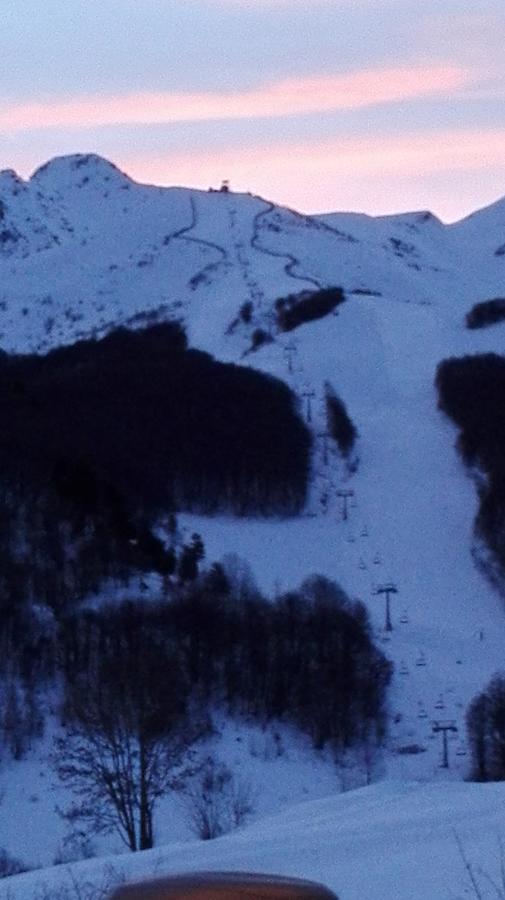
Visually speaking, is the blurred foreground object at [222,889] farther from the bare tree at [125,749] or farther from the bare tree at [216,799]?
the bare tree at [125,749]

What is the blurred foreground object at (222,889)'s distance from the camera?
279 centimetres

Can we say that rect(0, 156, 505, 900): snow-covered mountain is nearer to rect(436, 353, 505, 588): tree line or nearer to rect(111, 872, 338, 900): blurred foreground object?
rect(436, 353, 505, 588): tree line

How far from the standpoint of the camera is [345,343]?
49156 millimetres

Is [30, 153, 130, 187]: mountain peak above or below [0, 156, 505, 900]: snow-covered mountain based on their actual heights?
above

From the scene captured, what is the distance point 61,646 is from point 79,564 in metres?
2.65

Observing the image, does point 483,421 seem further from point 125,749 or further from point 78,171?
point 78,171

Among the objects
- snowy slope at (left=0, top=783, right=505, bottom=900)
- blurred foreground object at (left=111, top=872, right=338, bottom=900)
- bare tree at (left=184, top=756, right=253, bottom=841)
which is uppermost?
blurred foreground object at (left=111, top=872, right=338, bottom=900)

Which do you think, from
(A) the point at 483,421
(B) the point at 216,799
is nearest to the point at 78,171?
(A) the point at 483,421

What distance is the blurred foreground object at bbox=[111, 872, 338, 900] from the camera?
2793 mm

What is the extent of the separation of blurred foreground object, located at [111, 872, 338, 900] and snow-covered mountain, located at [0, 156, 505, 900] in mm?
3467

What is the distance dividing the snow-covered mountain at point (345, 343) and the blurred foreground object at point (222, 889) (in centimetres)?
347

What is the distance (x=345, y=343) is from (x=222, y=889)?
4662 cm

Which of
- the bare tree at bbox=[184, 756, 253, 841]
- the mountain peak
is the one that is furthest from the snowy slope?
the mountain peak

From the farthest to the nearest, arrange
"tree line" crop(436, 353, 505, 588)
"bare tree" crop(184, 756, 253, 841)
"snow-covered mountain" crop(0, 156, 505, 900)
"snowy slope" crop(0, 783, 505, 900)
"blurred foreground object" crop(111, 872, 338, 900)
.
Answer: "tree line" crop(436, 353, 505, 588) → "snow-covered mountain" crop(0, 156, 505, 900) → "bare tree" crop(184, 756, 253, 841) → "snowy slope" crop(0, 783, 505, 900) → "blurred foreground object" crop(111, 872, 338, 900)
